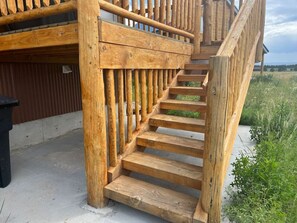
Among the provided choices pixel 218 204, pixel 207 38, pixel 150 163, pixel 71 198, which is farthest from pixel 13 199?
pixel 207 38

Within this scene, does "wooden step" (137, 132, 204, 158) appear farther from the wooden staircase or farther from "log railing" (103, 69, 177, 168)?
"log railing" (103, 69, 177, 168)

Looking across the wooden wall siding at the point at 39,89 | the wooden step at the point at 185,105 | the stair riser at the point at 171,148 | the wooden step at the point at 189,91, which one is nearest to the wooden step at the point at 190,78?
the wooden step at the point at 189,91

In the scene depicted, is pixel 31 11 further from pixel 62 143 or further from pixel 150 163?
pixel 62 143

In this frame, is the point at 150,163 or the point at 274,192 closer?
the point at 274,192

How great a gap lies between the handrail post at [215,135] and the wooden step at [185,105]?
116 centimetres

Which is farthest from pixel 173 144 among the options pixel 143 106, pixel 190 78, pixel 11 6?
pixel 11 6

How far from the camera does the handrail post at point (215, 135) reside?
170 cm

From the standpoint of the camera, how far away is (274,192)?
82.0 inches

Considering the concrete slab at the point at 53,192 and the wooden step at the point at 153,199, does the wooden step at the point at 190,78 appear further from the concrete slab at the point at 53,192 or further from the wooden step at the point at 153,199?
the wooden step at the point at 153,199

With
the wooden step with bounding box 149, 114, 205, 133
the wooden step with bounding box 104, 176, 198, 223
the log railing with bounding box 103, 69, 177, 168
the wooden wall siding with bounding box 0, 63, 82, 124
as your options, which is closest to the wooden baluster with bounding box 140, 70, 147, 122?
the log railing with bounding box 103, 69, 177, 168

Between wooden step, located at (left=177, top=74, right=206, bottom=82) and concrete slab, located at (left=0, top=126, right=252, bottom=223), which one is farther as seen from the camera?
wooden step, located at (left=177, top=74, right=206, bottom=82)

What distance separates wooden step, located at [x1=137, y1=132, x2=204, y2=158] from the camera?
8.11 ft

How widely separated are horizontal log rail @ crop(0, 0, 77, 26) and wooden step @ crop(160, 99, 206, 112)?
1766mm

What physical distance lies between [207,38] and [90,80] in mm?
3135
